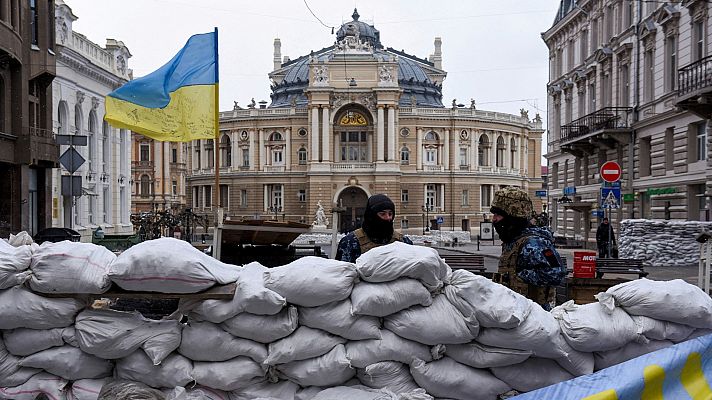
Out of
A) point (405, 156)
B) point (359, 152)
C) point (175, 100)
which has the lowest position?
point (175, 100)

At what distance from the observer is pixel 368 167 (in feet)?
224

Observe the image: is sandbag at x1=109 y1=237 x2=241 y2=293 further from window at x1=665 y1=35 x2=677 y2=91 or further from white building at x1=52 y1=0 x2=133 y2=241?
window at x1=665 y1=35 x2=677 y2=91

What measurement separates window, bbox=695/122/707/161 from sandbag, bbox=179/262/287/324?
2072 cm

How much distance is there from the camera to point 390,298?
12.4 feet

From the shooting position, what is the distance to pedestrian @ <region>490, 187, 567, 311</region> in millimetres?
4949

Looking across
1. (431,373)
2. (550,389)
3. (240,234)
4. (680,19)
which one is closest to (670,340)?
(550,389)

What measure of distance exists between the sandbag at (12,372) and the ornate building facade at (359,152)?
62740 millimetres

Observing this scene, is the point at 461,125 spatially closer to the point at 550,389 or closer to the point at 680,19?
the point at 680,19

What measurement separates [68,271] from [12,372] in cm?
69

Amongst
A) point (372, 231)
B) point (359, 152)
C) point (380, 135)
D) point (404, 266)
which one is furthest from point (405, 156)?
point (404, 266)

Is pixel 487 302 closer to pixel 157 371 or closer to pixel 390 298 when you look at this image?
pixel 390 298

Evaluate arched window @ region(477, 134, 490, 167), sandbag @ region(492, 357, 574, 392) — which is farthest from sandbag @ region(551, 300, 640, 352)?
arched window @ region(477, 134, 490, 167)

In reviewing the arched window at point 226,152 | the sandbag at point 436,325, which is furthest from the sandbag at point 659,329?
the arched window at point 226,152

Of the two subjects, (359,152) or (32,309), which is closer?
(32,309)
